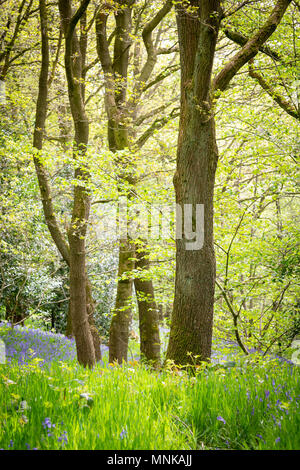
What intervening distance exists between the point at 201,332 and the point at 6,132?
1104 centimetres

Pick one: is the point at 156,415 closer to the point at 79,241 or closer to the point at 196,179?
the point at 196,179

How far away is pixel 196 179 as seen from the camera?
184 inches

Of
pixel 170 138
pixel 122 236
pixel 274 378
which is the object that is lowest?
pixel 274 378

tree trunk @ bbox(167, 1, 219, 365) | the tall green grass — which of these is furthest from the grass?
tree trunk @ bbox(167, 1, 219, 365)

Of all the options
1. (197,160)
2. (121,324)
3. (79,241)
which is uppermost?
(197,160)

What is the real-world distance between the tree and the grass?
1573 mm
